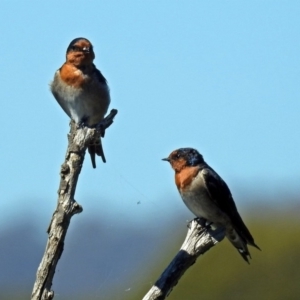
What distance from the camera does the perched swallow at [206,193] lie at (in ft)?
36.2

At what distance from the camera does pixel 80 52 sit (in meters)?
11.8

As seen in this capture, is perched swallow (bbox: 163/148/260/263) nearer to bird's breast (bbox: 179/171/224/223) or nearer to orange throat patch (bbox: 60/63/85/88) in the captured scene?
bird's breast (bbox: 179/171/224/223)

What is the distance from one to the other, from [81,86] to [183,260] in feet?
15.3

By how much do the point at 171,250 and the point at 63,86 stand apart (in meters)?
33.0

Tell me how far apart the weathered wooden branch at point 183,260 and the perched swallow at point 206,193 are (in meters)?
2.80

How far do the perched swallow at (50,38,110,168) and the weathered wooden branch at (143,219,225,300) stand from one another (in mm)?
4000

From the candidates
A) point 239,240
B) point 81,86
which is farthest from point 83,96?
point 239,240

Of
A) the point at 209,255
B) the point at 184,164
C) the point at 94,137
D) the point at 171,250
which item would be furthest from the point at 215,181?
the point at 171,250

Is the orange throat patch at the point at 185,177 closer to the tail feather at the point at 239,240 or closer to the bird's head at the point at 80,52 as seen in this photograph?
the tail feather at the point at 239,240

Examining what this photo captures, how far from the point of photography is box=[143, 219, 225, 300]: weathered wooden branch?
7.46 meters

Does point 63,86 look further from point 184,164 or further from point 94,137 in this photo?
point 94,137

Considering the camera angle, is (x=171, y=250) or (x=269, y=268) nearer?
(x=269, y=268)

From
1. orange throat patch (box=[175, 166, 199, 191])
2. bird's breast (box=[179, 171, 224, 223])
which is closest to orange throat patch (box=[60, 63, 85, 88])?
orange throat patch (box=[175, 166, 199, 191])

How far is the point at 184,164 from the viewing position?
11.9 metres
